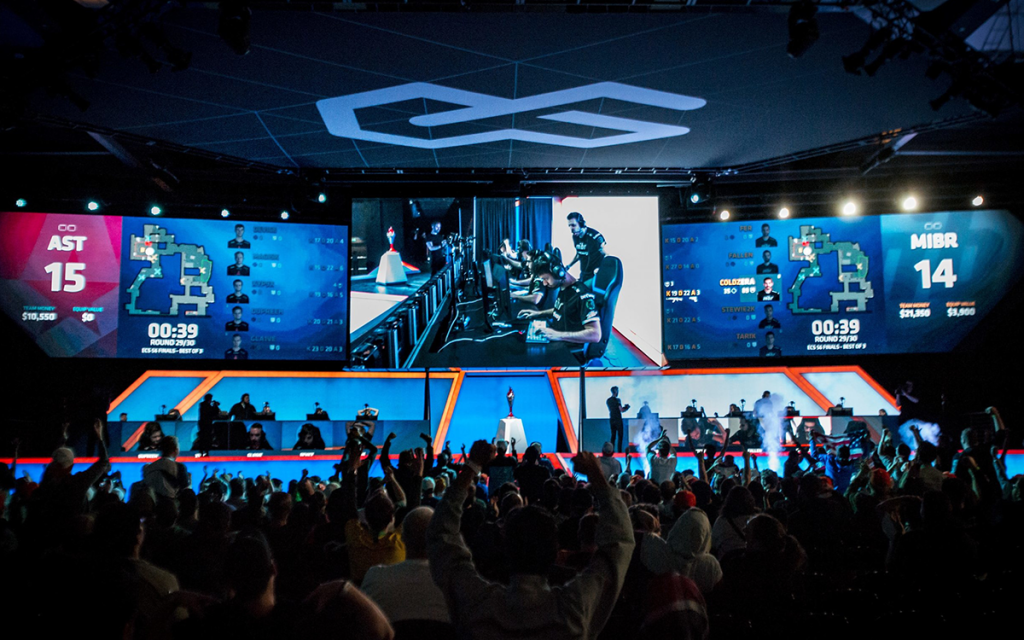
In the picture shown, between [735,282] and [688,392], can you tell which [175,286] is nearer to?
[688,392]

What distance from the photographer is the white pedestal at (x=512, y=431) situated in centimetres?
1539

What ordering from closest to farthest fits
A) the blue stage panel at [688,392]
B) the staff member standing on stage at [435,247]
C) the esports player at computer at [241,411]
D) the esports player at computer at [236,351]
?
1. the esports player at computer at [241,411]
2. the esports player at computer at [236,351]
3. the staff member standing on stage at [435,247]
4. the blue stage panel at [688,392]

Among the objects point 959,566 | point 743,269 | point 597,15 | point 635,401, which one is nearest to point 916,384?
point 743,269

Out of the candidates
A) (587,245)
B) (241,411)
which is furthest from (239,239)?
(587,245)

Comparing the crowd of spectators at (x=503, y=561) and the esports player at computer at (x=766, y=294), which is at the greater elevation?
the esports player at computer at (x=766, y=294)

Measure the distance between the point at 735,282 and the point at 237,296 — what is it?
1006cm

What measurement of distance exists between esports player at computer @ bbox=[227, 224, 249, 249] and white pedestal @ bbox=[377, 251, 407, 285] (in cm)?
272

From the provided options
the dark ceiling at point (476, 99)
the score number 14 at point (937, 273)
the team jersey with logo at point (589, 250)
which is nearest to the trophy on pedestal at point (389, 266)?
the dark ceiling at point (476, 99)

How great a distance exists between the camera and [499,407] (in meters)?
16.9

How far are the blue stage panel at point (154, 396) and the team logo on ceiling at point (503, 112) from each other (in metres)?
6.53

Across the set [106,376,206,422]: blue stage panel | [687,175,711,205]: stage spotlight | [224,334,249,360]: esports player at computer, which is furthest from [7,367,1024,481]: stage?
[687,175,711,205]: stage spotlight

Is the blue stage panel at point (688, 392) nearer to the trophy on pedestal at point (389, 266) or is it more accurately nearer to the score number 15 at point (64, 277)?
the trophy on pedestal at point (389, 266)

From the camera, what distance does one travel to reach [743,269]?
15.2 metres

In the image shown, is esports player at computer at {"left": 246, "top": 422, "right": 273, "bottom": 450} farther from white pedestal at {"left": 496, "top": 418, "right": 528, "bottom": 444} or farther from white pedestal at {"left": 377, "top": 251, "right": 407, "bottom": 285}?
white pedestal at {"left": 496, "top": 418, "right": 528, "bottom": 444}
